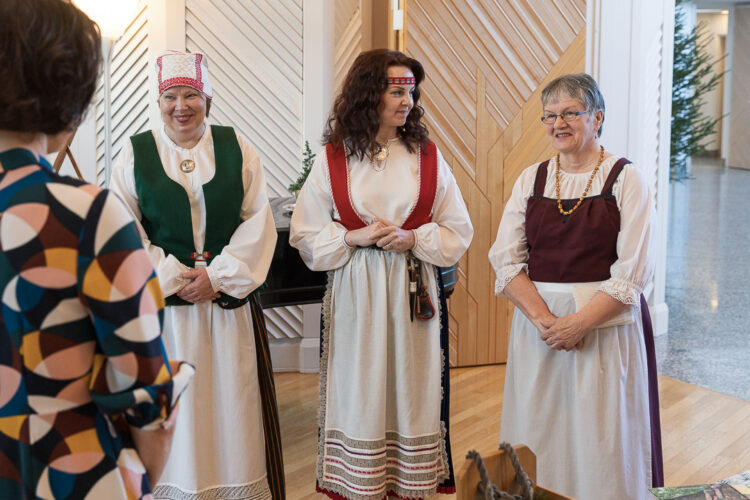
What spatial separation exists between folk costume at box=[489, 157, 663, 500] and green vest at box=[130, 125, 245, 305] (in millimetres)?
1003

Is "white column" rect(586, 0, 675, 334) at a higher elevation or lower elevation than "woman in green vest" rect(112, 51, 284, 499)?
higher

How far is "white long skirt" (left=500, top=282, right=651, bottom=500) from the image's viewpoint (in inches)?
111

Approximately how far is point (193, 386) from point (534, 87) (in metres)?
3.11

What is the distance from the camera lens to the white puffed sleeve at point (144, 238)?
2795mm

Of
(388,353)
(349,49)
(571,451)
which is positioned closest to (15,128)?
(388,353)

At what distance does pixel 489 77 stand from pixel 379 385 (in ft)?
8.64

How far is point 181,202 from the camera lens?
112 inches

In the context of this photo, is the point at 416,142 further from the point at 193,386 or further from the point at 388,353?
the point at 193,386

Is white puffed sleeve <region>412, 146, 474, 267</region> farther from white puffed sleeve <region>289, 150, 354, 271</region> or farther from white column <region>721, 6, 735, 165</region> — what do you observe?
white column <region>721, 6, 735, 165</region>

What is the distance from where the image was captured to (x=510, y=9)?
16.5ft

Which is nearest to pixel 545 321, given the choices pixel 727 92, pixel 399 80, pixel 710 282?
pixel 399 80

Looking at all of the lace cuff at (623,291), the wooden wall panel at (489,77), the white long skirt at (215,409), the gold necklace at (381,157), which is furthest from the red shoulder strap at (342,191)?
the wooden wall panel at (489,77)

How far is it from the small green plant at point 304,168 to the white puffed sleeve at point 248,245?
5.11 feet

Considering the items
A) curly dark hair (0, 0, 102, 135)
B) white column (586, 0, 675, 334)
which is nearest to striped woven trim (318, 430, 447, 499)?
curly dark hair (0, 0, 102, 135)
